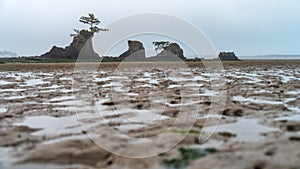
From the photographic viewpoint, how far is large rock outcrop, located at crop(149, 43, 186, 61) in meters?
42.4

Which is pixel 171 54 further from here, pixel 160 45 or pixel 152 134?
pixel 152 134

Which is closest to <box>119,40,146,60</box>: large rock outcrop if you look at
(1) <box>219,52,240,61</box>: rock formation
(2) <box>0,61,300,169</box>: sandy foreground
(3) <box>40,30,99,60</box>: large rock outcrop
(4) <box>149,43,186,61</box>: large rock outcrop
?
(4) <box>149,43,186,61</box>: large rock outcrop

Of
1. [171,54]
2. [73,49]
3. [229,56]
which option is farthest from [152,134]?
[229,56]

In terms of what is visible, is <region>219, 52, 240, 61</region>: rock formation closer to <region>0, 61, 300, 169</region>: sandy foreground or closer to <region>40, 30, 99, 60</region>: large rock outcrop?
<region>40, 30, 99, 60</region>: large rock outcrop

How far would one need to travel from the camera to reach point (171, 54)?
46000mm

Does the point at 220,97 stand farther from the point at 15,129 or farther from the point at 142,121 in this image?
the point at 15,129

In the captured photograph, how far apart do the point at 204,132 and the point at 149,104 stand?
7.50 feet

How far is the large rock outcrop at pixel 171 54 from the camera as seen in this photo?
42375mm

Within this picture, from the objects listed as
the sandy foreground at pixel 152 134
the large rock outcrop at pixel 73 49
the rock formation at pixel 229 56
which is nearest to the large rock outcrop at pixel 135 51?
the large rock outcrop at pixel 73 49

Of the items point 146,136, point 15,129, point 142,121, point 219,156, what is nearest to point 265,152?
point 219,156

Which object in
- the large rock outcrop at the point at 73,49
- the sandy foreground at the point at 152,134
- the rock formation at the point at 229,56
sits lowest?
the sandy foreground at the point at 152,134

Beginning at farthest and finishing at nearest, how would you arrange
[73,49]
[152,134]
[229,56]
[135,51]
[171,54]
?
[229,56], [73,49], [171,54], [135,51], [152,134]

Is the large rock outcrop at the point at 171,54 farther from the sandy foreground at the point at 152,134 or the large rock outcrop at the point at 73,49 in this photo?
the sandy foreground at the point at 152,134

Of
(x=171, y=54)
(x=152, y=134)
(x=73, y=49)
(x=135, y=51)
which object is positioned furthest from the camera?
(x=73, y=49)
